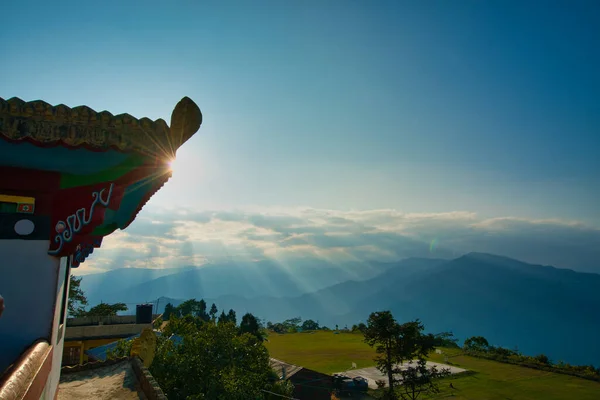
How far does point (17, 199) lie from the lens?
5250 mm

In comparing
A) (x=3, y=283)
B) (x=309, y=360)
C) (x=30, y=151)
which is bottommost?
(x=309, y=360)

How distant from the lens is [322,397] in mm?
33500

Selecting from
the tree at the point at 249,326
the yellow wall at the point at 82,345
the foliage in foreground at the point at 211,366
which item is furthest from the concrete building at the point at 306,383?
the yellow wall at the point at 82,345

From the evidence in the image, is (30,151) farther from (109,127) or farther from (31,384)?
(31,384)

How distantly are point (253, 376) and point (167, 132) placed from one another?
15380 mm

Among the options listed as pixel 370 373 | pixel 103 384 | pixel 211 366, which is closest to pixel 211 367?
pixel 211 366

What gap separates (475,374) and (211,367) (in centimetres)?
4620

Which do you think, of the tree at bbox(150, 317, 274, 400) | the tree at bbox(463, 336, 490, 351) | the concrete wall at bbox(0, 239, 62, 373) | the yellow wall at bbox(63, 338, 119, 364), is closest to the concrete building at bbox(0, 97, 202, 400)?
the concrete wall at bbox(0, 239, 62, 373)

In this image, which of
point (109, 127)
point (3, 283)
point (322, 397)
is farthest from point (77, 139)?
point (322, 397)

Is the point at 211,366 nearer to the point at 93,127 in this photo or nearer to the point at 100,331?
the point at 93,127

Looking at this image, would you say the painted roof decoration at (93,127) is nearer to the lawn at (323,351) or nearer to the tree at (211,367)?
the tree at (211,367)

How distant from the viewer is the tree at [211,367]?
53.6 feet

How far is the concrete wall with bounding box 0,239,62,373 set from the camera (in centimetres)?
497

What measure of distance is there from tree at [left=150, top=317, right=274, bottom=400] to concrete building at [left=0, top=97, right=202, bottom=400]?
12.2 metres
